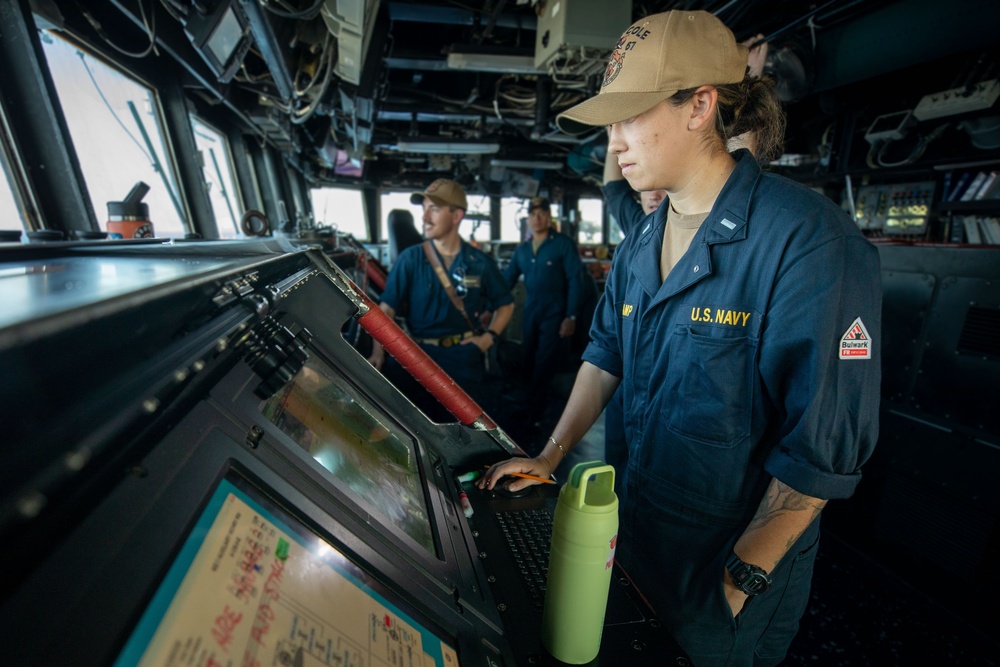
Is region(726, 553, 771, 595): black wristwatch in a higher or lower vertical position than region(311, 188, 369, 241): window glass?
lower

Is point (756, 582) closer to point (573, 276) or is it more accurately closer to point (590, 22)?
point (590, 22)

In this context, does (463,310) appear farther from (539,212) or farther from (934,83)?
(934,83)

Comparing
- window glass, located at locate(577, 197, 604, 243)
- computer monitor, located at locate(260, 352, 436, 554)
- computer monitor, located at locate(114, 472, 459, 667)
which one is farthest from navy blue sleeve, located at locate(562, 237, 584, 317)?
window glass, located at locate(577, 197, 604, 243)

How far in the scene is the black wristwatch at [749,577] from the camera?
0.92m

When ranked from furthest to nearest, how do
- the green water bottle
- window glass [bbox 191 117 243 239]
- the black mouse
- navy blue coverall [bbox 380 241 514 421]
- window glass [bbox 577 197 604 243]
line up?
window glass [bbox 577 197 604 243] → window glass [bbox 191 117 243 239] → navy blue coverall [bbox 380 241 514 421] → the black mouse → the green water bottle

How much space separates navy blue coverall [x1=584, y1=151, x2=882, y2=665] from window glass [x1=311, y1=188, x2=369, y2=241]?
9.63 metres

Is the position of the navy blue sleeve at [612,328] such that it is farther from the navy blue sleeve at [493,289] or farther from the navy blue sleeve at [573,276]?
the navy blue sleeve at [573,276]

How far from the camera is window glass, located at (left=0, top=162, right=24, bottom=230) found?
7.10 ft

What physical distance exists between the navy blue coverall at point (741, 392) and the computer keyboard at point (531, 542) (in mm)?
310

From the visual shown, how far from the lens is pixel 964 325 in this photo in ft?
6.61

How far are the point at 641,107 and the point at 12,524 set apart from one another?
3.43 ft

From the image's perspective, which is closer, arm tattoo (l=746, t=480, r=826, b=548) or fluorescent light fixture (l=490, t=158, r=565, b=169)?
arm tattoo (l=746, t=480, r=826, b=548)

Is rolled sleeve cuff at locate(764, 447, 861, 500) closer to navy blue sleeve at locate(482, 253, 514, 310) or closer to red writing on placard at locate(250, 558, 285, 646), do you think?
red writing on placard at locate(250, 558, 285, 646)

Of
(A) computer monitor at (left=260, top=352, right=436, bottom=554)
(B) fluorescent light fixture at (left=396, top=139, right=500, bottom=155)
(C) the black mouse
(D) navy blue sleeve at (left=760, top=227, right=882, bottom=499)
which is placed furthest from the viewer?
(B) fluorescent light fixture at (left=396, top=139, right=500, bottom=155)
